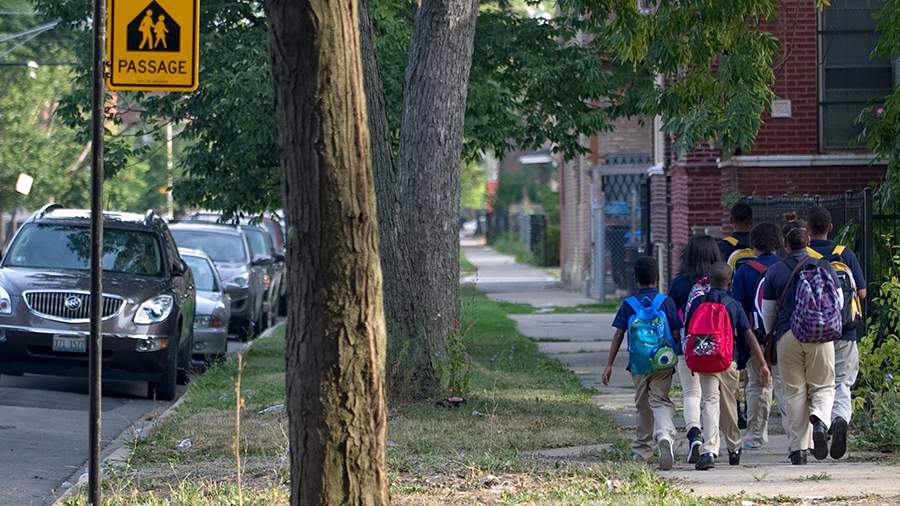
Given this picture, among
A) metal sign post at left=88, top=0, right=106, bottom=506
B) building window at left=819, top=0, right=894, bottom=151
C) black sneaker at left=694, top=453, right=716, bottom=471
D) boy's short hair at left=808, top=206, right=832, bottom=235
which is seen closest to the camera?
metal sign post at left=88, top=0, right=106, bottom=506

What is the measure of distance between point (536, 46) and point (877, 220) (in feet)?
25.4

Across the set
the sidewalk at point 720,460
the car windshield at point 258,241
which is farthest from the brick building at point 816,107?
the car windshield at point 258,241

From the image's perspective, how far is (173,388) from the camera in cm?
1450

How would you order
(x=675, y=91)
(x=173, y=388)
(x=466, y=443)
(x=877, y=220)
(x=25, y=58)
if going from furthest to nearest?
(x=25, y=58) < (x=173, y=388) < (x=675, y=91) < (x=877, y=220) < (x=466, y=443)

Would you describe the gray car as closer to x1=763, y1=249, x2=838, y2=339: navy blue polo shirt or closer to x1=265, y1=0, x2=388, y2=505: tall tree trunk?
x1=763, y1=249, x2=838, y2=339: navy blue polo shirt

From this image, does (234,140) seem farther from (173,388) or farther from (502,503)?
(502,503)

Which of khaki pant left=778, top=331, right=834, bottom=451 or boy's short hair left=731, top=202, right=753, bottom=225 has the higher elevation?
boy's short hair left=731, top=202, right=753, bottom=225

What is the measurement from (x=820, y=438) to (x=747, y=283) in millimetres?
1277

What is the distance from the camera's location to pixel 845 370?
9.64m

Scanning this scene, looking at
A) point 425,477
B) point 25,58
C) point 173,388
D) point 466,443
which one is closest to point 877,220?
point 466,443

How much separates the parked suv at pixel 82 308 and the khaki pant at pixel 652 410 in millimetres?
6101

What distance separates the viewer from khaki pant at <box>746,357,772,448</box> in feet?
33.2

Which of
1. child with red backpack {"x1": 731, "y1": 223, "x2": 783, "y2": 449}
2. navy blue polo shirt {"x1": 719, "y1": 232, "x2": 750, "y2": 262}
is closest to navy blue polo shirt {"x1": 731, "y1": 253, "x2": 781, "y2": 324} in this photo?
child with red backpack {"x1": 731, "y1": 223, "x2": 783, "y2": 449}

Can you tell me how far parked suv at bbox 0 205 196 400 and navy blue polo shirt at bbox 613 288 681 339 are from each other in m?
6.19
